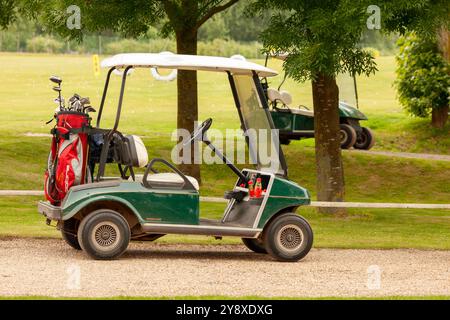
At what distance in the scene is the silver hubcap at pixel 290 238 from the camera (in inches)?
464

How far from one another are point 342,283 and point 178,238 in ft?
13.0

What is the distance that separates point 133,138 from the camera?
11.5m

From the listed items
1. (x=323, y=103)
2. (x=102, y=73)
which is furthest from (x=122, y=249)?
(x=102, y=73)

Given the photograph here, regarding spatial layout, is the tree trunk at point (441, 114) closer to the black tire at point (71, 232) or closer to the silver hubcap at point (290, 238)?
the silver hubcap at point (290, 238)

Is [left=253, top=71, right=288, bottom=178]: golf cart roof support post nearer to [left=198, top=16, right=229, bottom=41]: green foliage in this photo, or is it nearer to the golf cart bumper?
the golf cart bumper

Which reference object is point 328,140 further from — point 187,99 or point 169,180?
point 169,180

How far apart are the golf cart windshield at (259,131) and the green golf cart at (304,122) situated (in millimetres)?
11890

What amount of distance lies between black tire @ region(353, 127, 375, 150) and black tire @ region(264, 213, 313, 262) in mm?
15078

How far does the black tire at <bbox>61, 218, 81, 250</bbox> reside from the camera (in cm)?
1198

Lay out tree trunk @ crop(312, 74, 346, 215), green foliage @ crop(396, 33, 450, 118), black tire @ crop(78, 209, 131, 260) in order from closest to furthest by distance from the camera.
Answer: black tire @ crop(78, 209, 131, 260), tree trunk @ crop(312, 74, 346, 215), green foliage @ crop(396, 33, 450, 118)

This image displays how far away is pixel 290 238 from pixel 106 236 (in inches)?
78.6

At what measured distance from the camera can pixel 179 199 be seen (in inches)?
451

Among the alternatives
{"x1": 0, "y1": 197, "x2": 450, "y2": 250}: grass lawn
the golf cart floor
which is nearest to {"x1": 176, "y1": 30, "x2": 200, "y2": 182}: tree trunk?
{"x1": 0, "y1": 197, "x2": 450, "y2": 250}: grass lawn

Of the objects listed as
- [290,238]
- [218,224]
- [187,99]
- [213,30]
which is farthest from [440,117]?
[213,30]
